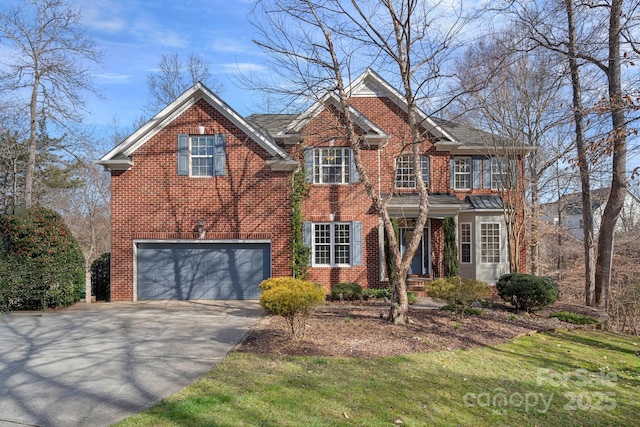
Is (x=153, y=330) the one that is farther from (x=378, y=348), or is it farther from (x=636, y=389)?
(x=636, y=389)

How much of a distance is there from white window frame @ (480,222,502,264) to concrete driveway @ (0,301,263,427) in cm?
995

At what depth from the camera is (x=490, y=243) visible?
59.1 feet

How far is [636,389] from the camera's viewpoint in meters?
7.19

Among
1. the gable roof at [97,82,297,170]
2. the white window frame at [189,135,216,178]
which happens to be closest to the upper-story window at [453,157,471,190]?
the gable roof at [97,82,297,170]

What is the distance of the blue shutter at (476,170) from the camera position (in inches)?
740

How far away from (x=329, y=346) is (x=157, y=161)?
1017 cm

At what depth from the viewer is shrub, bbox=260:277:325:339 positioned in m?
8.33

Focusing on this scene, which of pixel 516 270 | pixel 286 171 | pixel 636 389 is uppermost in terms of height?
pixel 286 171

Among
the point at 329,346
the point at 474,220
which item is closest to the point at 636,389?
the point at 329,346

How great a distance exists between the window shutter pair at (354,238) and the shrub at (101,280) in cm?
744

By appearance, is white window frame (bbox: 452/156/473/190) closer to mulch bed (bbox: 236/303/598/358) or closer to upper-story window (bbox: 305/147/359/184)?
upper-story window (bbox: 305/147/359/184)

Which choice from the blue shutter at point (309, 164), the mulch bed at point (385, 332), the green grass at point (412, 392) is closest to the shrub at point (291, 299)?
the mulch bed at point (385, 332)

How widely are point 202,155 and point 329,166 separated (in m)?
4.88

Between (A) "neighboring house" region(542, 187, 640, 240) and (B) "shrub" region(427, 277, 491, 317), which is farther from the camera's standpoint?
(A) "neighboring house" region(542, 187, 640, 240)
